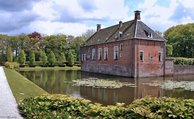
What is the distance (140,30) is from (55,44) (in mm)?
34325

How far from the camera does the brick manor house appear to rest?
3034 centimetres

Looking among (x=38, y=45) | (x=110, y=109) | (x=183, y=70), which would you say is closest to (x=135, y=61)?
(x=183, y=70)

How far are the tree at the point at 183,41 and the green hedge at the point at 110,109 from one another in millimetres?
54005

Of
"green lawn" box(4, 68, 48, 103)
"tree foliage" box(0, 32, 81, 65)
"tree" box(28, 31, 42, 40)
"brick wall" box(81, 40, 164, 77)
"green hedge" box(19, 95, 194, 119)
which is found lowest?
"green lawn" box(4, 68, 48, 103)

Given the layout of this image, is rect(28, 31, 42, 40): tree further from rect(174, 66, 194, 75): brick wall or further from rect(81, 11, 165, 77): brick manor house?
rect(174, 66, 194, 75): brick wall

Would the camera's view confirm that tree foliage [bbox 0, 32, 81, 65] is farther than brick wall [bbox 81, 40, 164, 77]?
Yes

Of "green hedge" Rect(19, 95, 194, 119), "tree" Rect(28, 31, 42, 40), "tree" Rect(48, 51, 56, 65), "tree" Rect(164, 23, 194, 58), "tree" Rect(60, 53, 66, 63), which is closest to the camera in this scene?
"green hedge" Rect(19, 95, 194, 119)

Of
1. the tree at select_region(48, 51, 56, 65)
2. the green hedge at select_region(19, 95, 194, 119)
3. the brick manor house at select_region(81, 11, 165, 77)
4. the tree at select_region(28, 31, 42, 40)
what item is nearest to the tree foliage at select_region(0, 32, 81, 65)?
the tree at select_region(28, 31, 42, 40)

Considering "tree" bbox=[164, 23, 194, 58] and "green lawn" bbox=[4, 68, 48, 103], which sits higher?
"tree" bbox=[164, 23, 194, 58]

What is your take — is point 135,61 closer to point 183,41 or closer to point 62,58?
point 62,58

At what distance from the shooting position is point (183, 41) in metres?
58.7

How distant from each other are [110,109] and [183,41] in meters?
55.9

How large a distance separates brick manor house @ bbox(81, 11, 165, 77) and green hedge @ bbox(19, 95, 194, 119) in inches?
882

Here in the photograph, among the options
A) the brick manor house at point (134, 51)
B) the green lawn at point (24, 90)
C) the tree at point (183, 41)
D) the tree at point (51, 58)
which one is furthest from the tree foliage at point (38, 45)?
the green lawn at point (24, 90)
